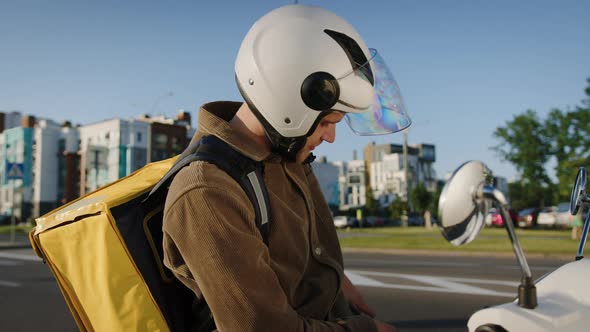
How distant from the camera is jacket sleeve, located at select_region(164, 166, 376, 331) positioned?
1.30 m

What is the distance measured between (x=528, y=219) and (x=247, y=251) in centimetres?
3508

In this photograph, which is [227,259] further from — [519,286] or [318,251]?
[519,286]

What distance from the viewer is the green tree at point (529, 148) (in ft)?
145

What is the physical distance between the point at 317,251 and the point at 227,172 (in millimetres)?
402

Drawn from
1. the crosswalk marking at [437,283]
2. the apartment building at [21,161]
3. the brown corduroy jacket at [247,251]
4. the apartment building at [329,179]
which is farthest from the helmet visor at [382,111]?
the apartment building at [329,179]

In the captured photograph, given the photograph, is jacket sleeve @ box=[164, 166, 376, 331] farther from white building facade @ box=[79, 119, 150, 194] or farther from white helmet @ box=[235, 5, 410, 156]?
white building facade @ box=[79, 119, 150, 194]

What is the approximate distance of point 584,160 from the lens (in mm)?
28641

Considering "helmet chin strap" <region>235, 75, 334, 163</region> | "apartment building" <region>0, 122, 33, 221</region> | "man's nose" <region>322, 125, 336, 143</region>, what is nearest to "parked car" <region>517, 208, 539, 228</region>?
"man's nose" <region>322, 125, 336, 143</region>

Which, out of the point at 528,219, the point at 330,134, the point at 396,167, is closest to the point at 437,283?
the point at 330,134

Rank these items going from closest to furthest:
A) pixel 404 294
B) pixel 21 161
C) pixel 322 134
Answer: pixel 322 134 < pixel 404 294 < pixel 21 161

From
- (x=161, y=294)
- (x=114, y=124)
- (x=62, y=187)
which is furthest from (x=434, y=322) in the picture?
(x=62, y=187)

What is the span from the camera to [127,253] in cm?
152

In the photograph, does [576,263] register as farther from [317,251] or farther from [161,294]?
[161,294]

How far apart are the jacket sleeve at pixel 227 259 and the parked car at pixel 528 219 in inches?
1369
